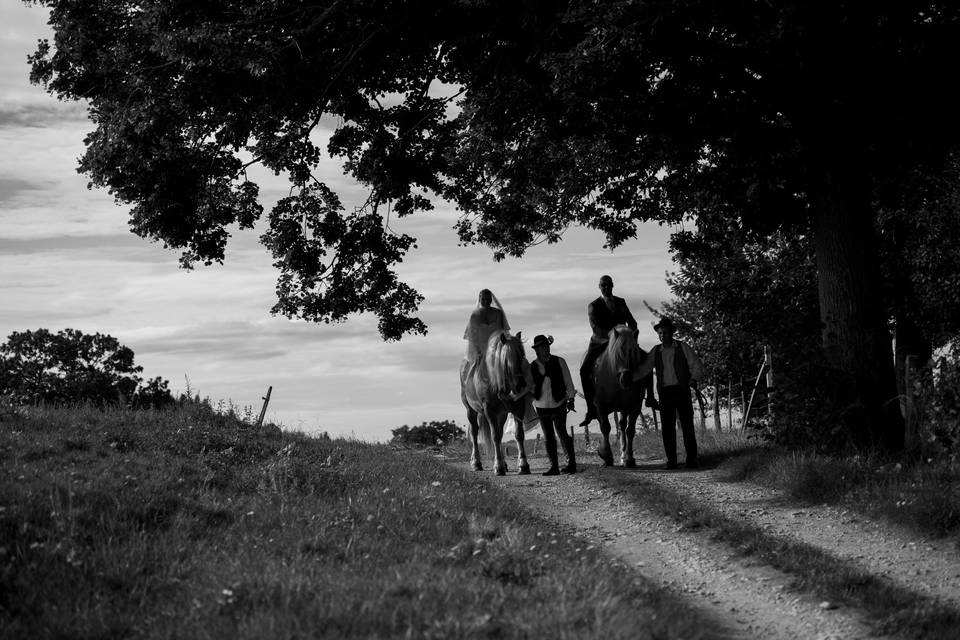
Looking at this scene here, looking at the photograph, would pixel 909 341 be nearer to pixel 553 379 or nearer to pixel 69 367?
pixel 553 379

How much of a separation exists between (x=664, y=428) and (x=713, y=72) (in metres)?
6.33

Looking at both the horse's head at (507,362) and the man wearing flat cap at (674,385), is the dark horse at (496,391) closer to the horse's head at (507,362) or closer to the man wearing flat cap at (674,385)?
the horse's head at (507,362)

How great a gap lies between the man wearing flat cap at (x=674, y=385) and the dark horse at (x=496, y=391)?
8.06 feet

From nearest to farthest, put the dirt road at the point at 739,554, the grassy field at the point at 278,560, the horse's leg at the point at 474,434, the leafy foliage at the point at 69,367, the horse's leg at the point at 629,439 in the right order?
the grassy field at the point at 278,560
the dirt road at the point at 739,554
the horse's leg at the point at 629,439
the horse's leg at the point at 474,434
the leafy foliage at the point at 69,367

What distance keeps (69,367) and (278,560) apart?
5673 centimetres

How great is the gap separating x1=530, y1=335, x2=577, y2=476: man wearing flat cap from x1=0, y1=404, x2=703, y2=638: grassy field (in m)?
4.08

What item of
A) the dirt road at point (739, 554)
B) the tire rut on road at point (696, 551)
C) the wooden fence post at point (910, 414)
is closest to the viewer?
the tire rut on road at point (696, 551)

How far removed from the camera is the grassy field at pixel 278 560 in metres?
6.46

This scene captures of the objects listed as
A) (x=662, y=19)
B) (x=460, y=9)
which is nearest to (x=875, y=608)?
(x=662, y=19)

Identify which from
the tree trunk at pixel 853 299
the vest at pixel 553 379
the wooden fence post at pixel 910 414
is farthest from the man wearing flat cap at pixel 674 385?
the wooden fence post at pixel 910 414

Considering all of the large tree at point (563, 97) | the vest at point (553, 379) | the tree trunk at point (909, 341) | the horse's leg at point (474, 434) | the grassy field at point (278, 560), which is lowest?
the grassy field at point (278, 560)

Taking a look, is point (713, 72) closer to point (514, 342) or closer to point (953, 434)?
point (514, 342)

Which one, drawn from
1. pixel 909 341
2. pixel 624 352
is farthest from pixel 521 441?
pixel 909 341

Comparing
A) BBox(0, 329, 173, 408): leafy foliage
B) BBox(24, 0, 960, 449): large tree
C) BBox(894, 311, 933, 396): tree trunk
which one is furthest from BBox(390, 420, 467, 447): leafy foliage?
BBox(24, 0, 960, 449): large tree
